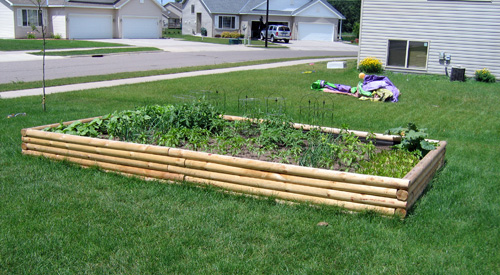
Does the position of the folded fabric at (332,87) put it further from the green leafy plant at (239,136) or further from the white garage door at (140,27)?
the white garage door at (140,27)

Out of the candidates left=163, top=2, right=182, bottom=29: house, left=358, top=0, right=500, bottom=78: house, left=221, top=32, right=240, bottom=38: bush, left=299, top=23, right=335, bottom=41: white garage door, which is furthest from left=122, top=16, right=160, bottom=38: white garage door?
left=358, top=0, right=500, bottom=78: house

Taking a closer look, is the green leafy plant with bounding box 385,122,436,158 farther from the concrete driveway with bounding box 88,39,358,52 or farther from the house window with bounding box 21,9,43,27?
the house window with bounding box 21,9,43,27

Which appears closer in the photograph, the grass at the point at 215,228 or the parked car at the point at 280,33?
the grass at the point at 215,228

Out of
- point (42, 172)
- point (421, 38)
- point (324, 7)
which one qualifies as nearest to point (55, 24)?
point (324, 7)

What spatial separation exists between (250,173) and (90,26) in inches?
1643

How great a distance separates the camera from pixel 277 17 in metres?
55.9

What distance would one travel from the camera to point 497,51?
18.9 m

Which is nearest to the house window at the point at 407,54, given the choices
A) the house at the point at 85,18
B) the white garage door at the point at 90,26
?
the house at the point at 85,18

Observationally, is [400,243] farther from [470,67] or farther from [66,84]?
[470,67]

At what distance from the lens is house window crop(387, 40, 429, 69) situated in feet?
66.3

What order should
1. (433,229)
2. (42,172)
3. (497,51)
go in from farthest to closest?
1. (497,51)
2. (42,172)
3. (433,229)

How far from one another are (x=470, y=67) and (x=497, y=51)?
3.50ft

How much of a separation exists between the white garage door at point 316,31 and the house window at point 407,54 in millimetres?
35953

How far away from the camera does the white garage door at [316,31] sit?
55.9 metres
